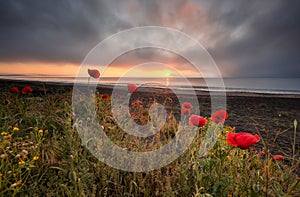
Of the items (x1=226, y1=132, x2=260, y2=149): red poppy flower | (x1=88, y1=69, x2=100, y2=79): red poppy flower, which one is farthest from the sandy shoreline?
(x1=88, y1=69, x2=100, y2=79): red poppy flower

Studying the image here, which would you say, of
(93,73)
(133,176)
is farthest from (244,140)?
(93,73)

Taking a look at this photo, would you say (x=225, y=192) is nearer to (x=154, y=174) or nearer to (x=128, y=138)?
(x=154, y=174)

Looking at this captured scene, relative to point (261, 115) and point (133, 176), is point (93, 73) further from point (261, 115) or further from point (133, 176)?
point (261, 115)

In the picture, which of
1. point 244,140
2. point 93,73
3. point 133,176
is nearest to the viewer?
point 244,140

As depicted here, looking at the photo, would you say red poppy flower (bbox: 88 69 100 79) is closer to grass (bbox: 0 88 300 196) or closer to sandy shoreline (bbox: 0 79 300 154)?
sandy shoreline (bbox: 0 79 300 154)

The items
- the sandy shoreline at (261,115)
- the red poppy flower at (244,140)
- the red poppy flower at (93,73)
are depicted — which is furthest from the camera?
the sandy shoreline at (261,115)

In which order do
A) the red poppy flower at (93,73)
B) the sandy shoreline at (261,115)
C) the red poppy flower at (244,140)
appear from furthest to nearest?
the sandy shoreline at (261,115)
the red poppy flower at (93,73)
the red poppy flower at (244,140)

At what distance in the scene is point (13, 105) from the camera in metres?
3.65

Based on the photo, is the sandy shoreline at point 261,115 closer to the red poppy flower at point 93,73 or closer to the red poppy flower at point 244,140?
the red poppy flower at point 244,140

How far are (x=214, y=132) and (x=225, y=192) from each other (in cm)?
57

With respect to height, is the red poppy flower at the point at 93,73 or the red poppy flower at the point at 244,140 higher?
the red poppy flower at the point at 93,73

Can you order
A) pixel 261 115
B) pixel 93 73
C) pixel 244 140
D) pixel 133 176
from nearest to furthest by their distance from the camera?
pixel 244 140 → pixel 133 176 → pixel 93 73 → pixel 261 115

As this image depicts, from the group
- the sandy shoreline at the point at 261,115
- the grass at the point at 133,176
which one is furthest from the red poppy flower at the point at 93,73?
the grass at the point at 133,176

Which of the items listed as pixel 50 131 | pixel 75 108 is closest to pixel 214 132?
pixel 75 108
